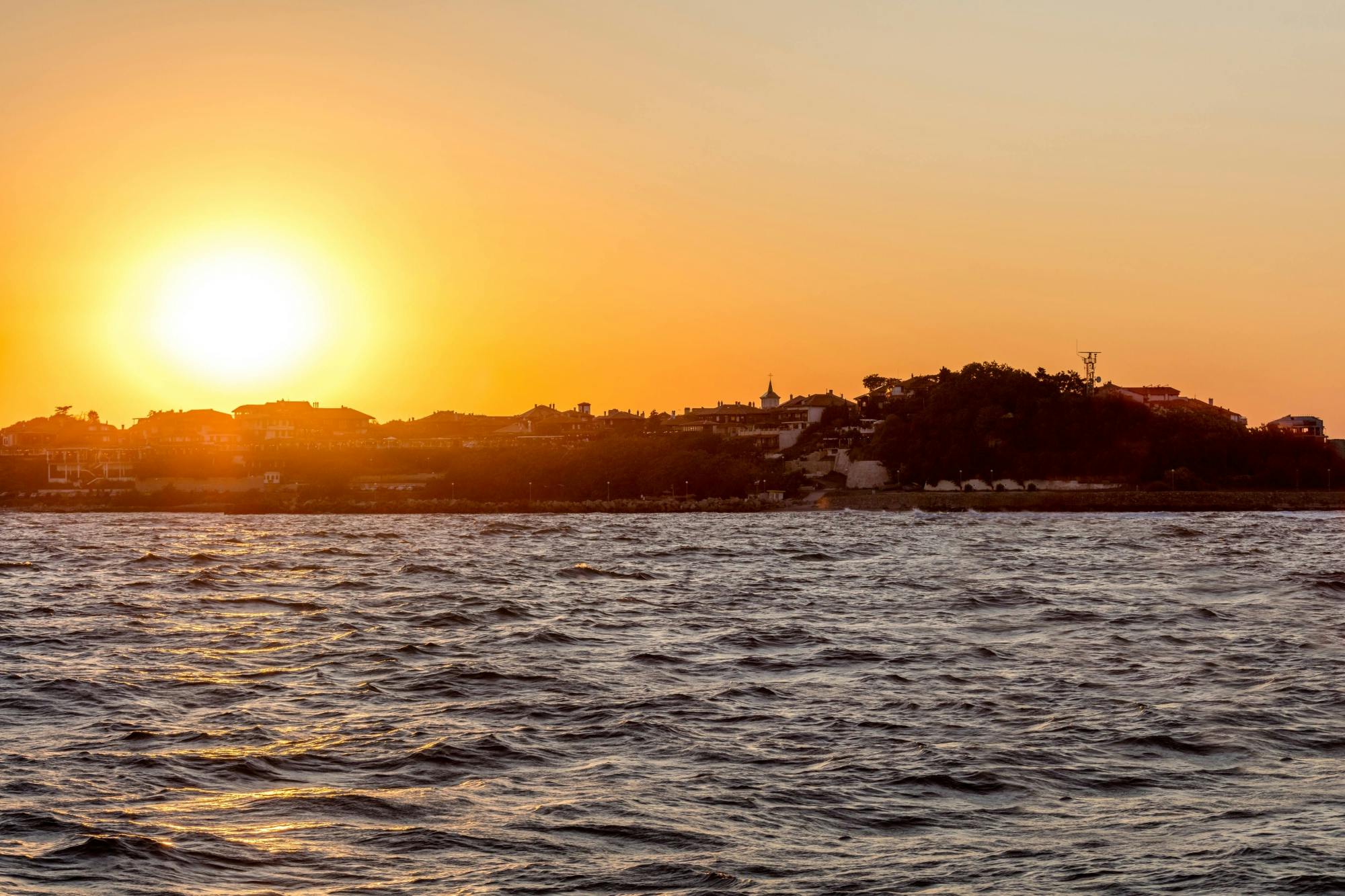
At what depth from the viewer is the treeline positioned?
123 meters

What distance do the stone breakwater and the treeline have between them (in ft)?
23.2

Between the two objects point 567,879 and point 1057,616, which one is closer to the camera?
point 567,879

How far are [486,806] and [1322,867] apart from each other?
6.18 m

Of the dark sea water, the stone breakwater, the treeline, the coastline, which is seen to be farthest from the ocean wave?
the treeline

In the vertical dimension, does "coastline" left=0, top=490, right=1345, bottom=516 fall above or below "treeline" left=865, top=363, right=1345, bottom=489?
below

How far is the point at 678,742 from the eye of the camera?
45.7 feet

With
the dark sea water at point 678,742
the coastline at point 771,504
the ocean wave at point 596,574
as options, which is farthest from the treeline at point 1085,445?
the dark sea water at point 678,742

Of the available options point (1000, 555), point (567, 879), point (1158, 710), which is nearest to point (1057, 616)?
point (1158, 710)

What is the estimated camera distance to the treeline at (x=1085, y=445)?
123312 mm

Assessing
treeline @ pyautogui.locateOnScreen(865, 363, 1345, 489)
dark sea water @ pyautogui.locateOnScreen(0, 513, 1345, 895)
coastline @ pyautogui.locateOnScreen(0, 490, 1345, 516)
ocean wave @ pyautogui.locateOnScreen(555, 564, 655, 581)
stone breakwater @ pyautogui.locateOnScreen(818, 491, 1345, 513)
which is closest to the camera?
dark sea water @ pyautogui.locateOnScreen(0, 513, 1345, 895)

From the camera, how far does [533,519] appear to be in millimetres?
108938

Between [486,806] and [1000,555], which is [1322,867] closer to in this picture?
[486,806]

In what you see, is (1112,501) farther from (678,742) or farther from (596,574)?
(678,742)

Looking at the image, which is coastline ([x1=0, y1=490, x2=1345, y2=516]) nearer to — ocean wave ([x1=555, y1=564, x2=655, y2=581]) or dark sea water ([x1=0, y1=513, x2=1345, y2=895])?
ocean wave ([x1=555, y1=564, x2=655, y2=581])
